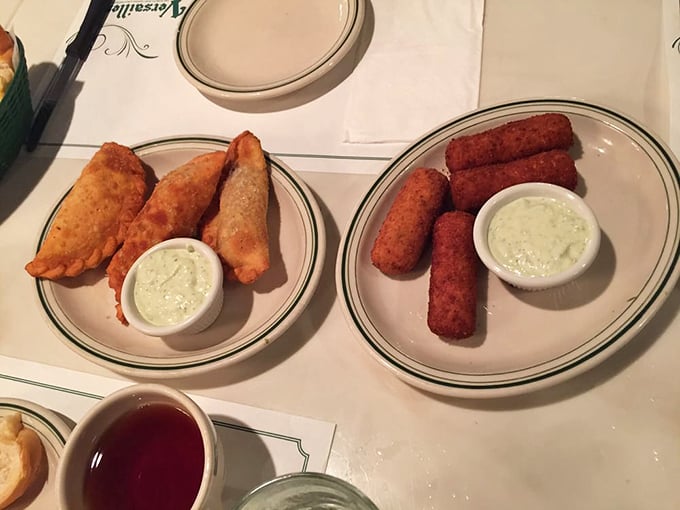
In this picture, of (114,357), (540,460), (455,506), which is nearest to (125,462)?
(114,357)

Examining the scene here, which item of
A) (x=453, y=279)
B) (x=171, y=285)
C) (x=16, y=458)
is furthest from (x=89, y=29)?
(x=453, y=279)

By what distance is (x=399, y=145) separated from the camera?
1.80 meters

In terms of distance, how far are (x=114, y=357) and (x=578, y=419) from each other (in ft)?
3.69

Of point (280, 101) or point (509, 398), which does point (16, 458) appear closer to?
point (509, 398)

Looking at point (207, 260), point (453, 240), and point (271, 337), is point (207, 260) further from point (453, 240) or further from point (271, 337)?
point (453, 240)

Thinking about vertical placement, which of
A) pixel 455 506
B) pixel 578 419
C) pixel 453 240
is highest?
pixel 453 240

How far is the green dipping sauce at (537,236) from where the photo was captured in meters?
1.37

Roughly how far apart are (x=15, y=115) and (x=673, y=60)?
6.84ft

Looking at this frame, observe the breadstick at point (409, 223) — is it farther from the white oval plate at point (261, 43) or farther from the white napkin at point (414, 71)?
the white oval plate at point (261, 43)

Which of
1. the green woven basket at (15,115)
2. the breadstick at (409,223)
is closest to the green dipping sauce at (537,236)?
the breadstick at (409,223)

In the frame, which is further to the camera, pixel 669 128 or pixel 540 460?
pixel 669 128

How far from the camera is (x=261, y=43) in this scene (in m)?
2.16

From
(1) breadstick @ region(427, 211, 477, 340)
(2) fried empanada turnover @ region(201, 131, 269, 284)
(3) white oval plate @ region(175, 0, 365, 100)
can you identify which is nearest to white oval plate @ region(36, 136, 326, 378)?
(2) fried empanada turnover @ region(201, 131, 269, 284)

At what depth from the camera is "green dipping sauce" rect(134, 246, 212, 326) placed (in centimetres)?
152
